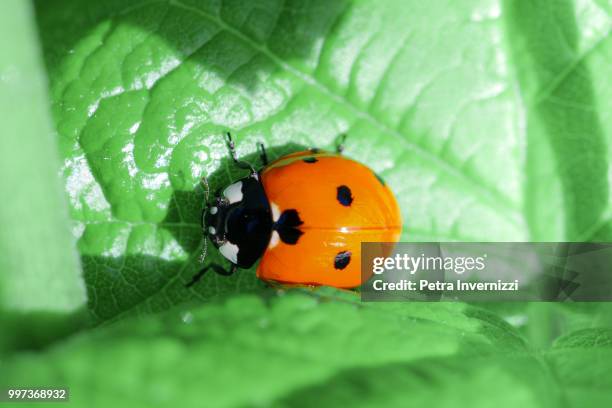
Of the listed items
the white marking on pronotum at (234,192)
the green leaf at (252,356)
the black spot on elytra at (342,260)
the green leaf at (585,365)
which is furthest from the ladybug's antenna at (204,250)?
the green leaf at (585,365)

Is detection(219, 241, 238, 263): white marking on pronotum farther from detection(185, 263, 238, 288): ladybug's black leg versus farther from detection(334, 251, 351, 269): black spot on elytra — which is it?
detection(334, 251, 351, 269): black spot on elytra

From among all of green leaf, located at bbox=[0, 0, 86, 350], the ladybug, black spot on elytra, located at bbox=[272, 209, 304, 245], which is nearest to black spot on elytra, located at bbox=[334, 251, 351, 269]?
the ladybug

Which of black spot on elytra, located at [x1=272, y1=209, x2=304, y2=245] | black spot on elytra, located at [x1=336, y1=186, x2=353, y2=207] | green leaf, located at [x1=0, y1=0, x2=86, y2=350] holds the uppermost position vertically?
black spot on elytra, located at [x1=336, y1=186, x2=353, y2=207]

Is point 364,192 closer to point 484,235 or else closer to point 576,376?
point 484,235

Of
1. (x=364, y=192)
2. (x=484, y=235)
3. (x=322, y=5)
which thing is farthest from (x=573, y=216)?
(x=322, y=5)

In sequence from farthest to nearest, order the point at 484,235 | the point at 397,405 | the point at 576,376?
the point at 484,235 → the point at 576,376 → the point at 397,405

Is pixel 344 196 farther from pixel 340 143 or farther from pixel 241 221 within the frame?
pixel 241 221

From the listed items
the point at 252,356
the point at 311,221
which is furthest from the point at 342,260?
the point at 252,356
